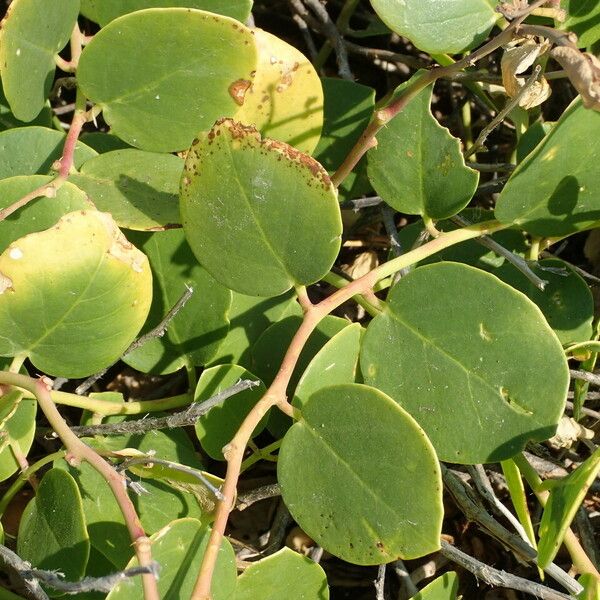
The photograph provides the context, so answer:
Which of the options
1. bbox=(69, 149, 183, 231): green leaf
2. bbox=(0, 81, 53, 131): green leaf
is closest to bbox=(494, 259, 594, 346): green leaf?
bbox=(69, 149, 183, 231): green leaf

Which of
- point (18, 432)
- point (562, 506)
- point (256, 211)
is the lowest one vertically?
point (18, 432)

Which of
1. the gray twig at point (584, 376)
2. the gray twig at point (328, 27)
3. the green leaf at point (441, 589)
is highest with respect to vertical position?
the gray twig at point (328, 27)

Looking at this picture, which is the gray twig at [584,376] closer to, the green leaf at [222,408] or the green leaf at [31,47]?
the green leaf at [222,408]

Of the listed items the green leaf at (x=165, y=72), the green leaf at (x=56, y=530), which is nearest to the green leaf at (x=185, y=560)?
the green leaf at (x=56, y=530)

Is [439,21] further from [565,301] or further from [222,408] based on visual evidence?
[222,408]

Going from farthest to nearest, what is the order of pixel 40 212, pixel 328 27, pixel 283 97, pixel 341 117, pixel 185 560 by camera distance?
pixel 328 27
pixel 341 117
pixel 283 97
pixel 40 212
pixel 185 560

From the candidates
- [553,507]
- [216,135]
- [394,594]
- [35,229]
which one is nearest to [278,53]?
[216,135]

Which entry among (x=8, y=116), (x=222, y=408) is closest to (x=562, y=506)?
(x=222, y=408)
